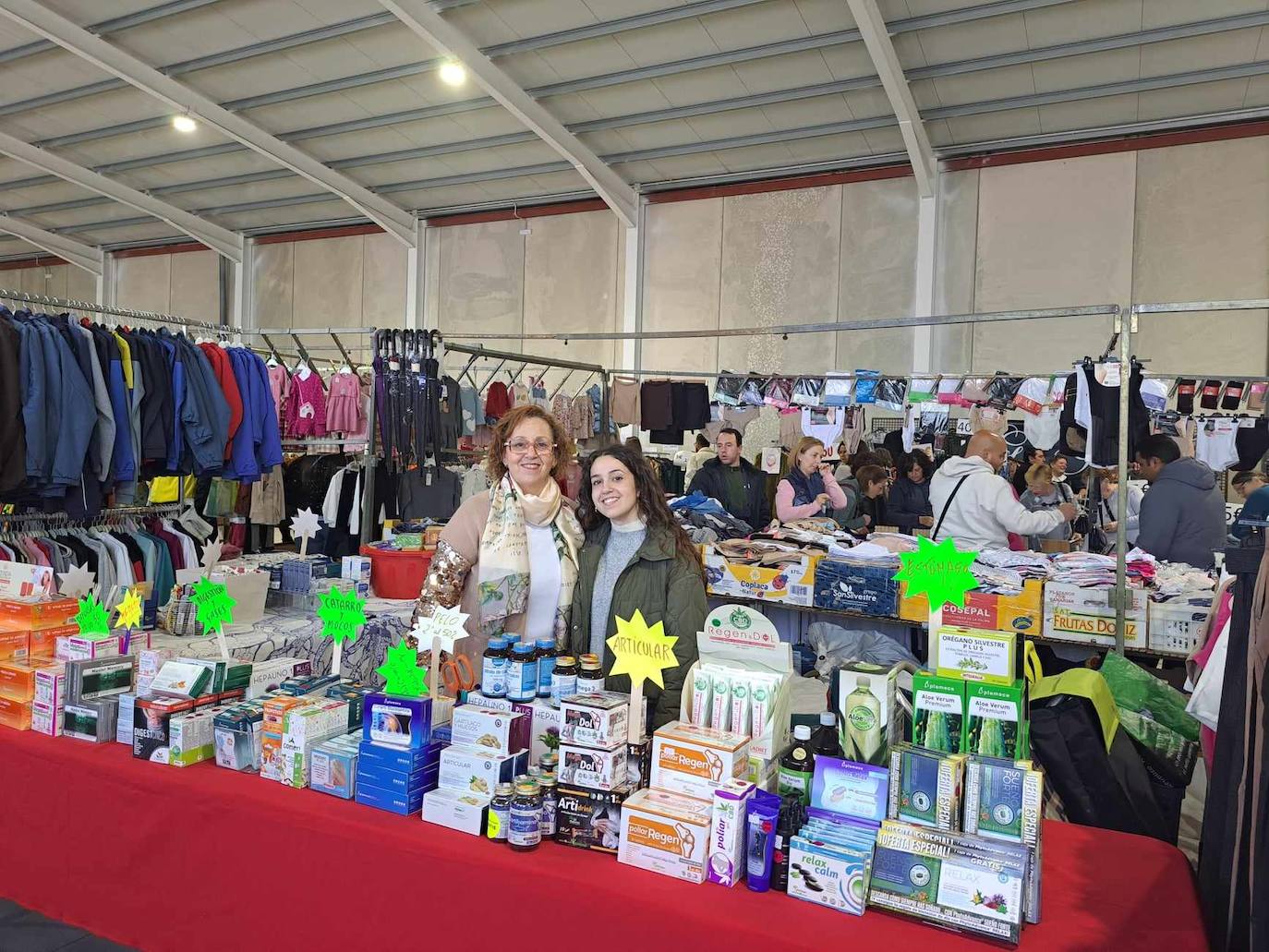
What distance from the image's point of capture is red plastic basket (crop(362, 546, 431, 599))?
15.8 feet

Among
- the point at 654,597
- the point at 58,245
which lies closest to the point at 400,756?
the point at 654,597

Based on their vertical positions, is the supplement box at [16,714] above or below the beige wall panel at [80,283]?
below

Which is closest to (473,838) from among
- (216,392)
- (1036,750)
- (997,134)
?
(1036,750)

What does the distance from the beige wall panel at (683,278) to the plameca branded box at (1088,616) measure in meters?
7.01

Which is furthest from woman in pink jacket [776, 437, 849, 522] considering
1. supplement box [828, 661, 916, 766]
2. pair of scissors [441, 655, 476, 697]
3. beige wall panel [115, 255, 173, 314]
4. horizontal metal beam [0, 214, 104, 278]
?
horizontal metal beam [0, 214, 104, 278]

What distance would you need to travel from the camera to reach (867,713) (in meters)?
1.72

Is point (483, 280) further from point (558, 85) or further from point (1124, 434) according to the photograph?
point (1124, 434)

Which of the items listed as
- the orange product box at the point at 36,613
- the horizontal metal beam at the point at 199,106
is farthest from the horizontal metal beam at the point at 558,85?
the orange product box at the point at 36,613

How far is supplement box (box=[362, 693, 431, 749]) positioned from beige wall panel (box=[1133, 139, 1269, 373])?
895 cm

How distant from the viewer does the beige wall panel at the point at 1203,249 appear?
329 inches

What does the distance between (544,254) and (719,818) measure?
36.2 ft

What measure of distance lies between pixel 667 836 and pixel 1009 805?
63 centimetres

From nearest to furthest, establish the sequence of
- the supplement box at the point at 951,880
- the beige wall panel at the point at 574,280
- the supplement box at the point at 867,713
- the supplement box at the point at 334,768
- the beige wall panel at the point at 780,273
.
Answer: the supplement box at the point at 951,880, the supplement box at the point at 867,713, the supplement box at the point at 334,768, the beige wall panel at the point at 780,273, the beige wall panel at the point at 574,280

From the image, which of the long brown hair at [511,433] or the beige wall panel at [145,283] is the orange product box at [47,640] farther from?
the beige wall panel at [145,283]
